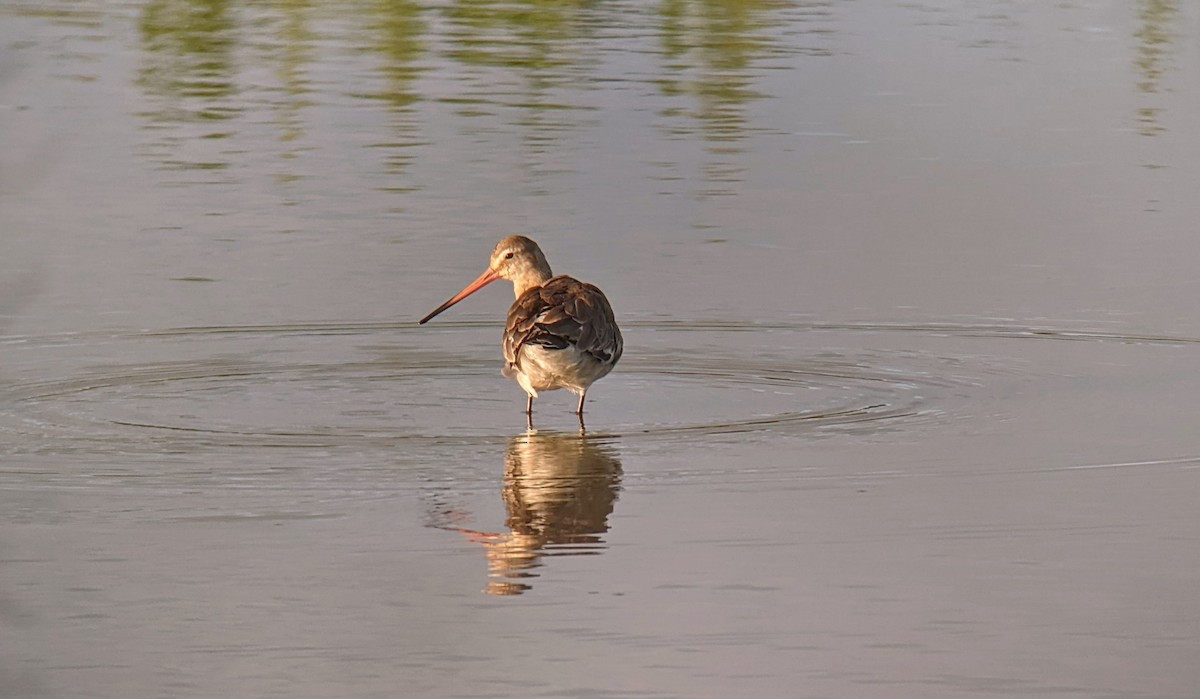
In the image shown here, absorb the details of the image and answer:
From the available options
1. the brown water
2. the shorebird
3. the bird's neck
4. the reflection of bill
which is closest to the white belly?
the shorebird

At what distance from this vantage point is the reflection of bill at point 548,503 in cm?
673

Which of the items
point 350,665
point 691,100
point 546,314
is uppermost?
point 350,665

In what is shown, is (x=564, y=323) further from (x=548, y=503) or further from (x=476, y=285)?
(x=548, y=503)

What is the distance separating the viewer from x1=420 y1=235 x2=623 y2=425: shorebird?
9164mm

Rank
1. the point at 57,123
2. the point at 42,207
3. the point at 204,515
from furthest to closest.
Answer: the point at 57,123 → the point at 42,207 → the point at 204,515

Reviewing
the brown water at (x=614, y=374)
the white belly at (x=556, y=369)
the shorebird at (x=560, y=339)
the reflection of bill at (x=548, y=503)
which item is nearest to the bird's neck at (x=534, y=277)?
the brown water at (x=614, y=374)

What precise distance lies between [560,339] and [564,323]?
18 centimetres

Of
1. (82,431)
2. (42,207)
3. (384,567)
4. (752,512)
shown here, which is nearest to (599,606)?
(384,567)

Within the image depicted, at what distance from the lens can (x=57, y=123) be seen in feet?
48.7

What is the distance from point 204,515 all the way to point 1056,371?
435 cm

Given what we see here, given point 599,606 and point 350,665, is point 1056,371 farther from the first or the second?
point 350,665

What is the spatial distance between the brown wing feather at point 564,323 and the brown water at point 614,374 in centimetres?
29

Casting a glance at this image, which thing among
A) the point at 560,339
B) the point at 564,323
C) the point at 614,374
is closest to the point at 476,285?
the point at 614,374

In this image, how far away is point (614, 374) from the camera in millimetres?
10055
